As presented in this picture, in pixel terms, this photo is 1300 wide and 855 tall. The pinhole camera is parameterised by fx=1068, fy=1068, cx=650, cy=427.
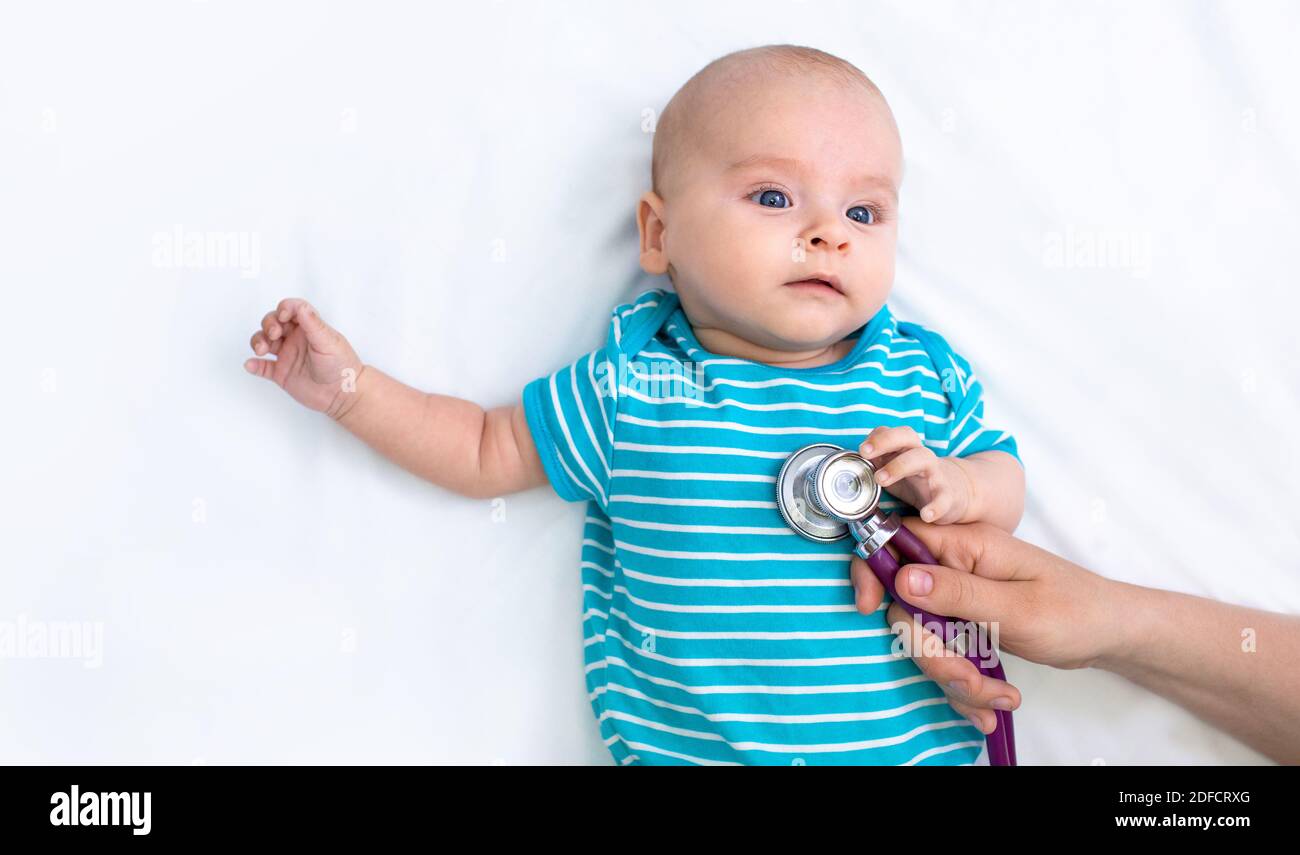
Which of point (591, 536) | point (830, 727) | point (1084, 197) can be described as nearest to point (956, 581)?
point (830, 727)

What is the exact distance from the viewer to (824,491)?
1111 mm

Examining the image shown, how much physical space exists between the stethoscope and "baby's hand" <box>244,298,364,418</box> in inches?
20.1

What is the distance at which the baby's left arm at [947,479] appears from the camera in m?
1.11

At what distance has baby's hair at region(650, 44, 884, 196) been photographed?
1235mm

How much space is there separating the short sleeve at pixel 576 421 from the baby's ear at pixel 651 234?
0.13 metres

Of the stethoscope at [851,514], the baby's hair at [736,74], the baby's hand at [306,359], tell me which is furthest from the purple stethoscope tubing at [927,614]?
the baby's hand at [306,359]

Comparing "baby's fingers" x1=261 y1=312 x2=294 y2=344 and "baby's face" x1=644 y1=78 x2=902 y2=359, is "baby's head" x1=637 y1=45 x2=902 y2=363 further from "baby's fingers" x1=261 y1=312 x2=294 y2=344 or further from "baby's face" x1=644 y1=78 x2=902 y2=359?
"baby's fingers" x1=261 y1=312 x2=294 y2=344

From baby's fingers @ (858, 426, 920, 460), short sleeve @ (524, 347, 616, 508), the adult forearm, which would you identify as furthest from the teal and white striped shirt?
the adult forearm

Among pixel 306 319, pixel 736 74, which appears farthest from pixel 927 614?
pixel 306 319

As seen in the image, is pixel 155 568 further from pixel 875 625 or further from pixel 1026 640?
pixel 1026 640

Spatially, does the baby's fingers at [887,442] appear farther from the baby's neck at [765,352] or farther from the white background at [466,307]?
the white background at [466,307]

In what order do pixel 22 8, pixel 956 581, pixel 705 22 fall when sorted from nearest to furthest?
pixel 956 581
pixel 22 8
pixel 705 22

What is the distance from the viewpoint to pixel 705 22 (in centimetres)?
134
